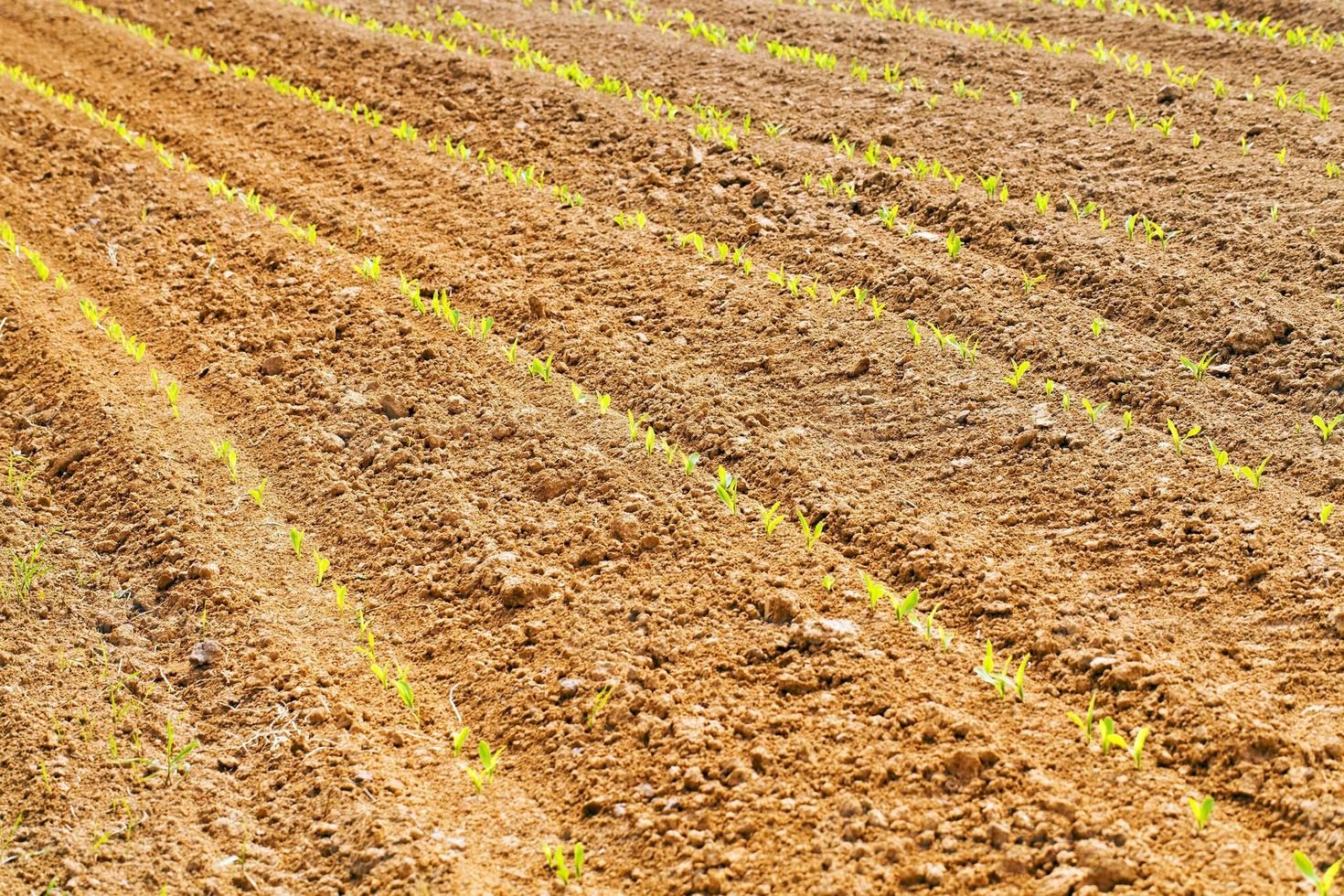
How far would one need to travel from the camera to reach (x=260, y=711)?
302 cm

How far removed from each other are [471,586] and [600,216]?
229 cm

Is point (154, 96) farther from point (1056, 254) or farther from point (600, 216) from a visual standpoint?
point (1056, 254)

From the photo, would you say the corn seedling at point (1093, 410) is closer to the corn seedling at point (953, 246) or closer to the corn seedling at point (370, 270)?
the corn seedling at point (953, 246)

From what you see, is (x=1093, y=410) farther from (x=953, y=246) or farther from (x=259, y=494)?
(x=259, y=494)

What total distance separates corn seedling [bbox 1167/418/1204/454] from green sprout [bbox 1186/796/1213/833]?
1.37m

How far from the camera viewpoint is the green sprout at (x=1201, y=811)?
236cm

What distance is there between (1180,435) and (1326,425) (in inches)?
17.0

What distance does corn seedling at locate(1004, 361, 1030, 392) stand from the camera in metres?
3.83

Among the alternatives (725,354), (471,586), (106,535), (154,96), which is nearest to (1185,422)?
(725,354)

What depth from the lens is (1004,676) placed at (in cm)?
281

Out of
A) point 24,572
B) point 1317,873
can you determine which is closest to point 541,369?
point 24,572

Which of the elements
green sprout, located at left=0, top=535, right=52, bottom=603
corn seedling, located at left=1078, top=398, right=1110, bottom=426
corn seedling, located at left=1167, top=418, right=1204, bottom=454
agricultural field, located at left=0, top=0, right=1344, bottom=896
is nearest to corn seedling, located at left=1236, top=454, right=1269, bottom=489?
agricultural field, located at left=0, top=0, right=1344, bottom=896

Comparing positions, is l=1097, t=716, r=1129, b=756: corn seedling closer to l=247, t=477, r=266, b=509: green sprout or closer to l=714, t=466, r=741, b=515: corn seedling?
l=714, t=466, r=741, b=515: corn seedling

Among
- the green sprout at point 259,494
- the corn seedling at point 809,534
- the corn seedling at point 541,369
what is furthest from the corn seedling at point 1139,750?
the green sprout at point 259,494
